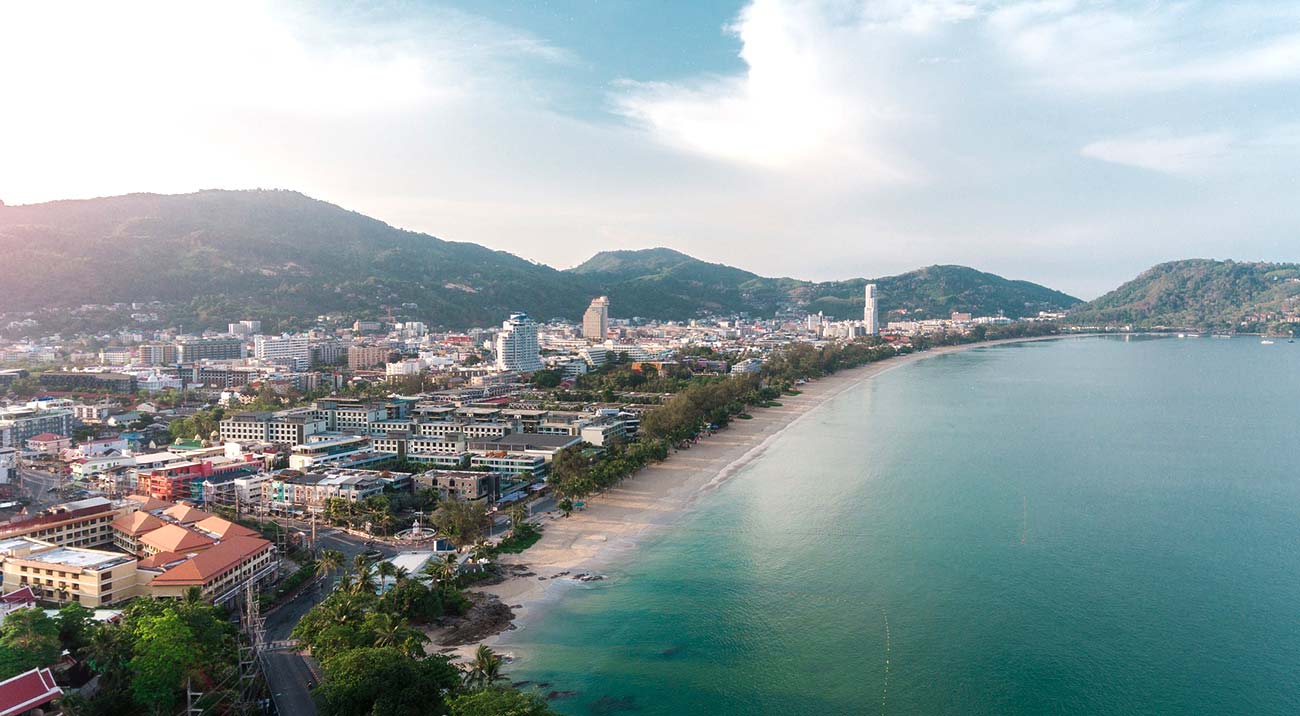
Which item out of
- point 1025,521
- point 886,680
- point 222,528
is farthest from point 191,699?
point 1025,521

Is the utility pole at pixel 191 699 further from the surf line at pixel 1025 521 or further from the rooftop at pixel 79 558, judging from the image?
the surf line at pixel 1025 521

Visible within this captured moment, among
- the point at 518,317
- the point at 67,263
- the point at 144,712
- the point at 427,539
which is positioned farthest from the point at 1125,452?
the point at 67,263

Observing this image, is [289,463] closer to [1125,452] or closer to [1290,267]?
[1125,452]

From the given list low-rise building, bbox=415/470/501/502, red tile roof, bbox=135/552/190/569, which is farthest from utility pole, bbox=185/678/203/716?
low-rise building, bbox=415/470/501/502

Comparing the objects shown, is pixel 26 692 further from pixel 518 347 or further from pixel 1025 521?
pixel 518 347

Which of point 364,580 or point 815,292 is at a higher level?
point 815,292

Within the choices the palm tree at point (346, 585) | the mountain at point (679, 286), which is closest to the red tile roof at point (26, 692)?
the palm tree at point (346, 585)
